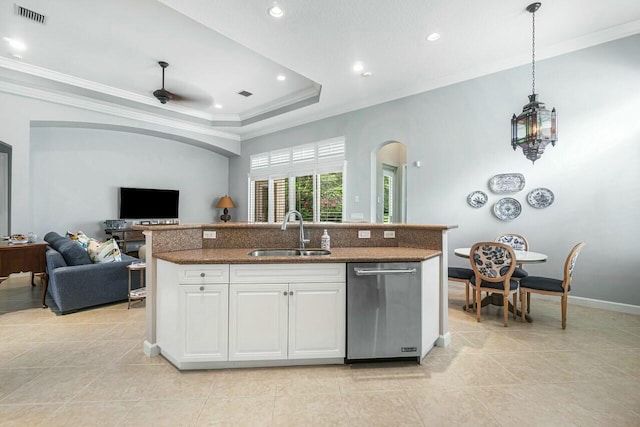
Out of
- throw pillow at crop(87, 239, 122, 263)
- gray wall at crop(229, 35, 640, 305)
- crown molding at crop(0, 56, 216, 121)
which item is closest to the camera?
gray wall at crop(229, 35, 640, 305)

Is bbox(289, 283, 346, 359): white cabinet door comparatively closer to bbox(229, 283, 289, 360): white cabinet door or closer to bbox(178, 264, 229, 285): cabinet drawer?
bbox(229, 283, 289, 360): white cabinet door

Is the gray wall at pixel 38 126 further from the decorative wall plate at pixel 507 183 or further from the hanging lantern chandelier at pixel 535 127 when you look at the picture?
the hanging lantern chandelier at pixel 535 127

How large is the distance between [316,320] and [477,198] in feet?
11.5

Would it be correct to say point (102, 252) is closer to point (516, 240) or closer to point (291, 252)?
point (291, 252)

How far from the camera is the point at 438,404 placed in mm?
1902

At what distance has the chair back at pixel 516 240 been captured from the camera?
4.01 m

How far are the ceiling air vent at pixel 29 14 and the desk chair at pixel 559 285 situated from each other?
6463 millimetres

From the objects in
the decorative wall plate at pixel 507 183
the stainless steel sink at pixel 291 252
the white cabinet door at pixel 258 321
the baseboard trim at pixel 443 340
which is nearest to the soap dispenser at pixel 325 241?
the stainless steel sink at pixel 291 252

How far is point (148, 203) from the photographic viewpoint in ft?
23.3

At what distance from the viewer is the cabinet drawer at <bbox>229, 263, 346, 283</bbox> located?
2.23 meters

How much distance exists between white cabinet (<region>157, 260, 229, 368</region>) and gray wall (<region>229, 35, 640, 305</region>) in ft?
12.6

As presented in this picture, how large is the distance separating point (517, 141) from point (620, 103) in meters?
1.54

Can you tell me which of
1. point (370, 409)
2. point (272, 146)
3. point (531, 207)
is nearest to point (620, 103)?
point (531, 207)

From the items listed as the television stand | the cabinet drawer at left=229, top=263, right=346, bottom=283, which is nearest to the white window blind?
the television stand
